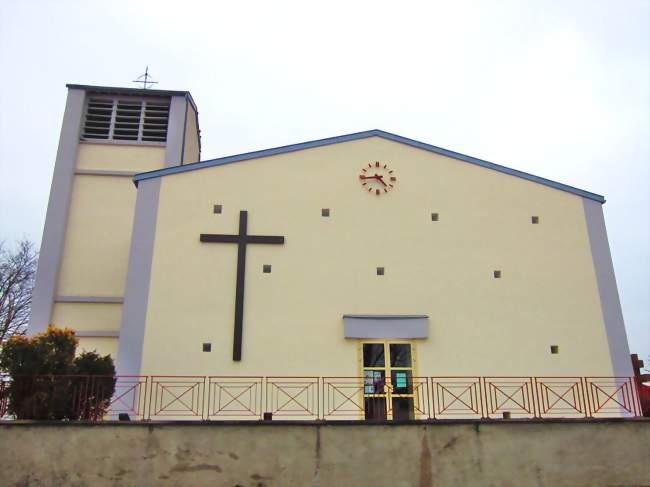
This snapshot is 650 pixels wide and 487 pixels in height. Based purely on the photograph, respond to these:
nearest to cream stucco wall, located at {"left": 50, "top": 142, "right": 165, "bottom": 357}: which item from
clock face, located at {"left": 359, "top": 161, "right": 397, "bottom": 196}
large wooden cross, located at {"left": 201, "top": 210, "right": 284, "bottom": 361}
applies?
large wooden cross, located at {"left": 201, "top": 210, "right": 284, "bottom": 361}

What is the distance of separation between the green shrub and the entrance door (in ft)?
18.9

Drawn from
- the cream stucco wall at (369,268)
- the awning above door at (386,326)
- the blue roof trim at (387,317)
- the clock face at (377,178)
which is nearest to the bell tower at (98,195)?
the cream stucco wall at (369,268)

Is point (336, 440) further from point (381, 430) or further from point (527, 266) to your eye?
point (527, 266)

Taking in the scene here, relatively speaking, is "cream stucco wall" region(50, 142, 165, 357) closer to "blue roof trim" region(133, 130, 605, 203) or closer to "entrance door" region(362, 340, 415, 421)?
"blue roof trim" region(133, 130, 605, 203)

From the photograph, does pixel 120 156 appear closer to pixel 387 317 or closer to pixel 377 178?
pixel 377 178

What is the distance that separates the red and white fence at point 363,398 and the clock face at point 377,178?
4.93 metres

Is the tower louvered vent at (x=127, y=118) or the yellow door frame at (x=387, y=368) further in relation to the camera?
the tower louvered vent at (x=127, y=118)

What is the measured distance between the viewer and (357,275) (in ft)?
48.0

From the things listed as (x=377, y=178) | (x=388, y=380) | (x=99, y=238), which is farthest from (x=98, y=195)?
(x=388, y=380)

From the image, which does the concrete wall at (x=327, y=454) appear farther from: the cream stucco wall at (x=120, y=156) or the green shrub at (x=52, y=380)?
the cream stucco wall at (x=120, y=156)

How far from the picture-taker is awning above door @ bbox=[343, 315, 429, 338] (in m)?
14.0

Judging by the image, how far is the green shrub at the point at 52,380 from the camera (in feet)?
33.0

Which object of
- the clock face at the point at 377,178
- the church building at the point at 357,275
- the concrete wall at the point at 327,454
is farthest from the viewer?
the clock face at the point at 377,178

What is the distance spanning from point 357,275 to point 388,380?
267cm
